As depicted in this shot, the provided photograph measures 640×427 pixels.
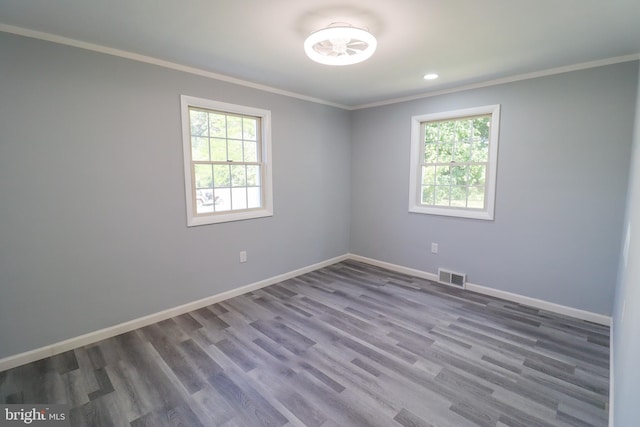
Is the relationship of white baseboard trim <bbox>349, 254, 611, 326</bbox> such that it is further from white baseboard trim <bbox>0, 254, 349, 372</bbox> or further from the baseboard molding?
white baseboard trim <bbox>0, 254, 349, 372</bbox>

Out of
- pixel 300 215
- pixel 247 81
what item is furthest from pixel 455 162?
pixel 247 81

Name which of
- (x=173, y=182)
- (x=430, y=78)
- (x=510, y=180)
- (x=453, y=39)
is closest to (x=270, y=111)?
(x=173, y=182)

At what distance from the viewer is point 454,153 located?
12.7ft

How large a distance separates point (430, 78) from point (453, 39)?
3.27ft

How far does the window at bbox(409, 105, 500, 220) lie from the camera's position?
355cm

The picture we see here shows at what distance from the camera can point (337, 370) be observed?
89.6 inches

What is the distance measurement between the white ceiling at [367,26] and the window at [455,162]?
0.66 metres

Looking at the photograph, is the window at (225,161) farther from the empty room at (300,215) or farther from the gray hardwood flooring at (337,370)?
the gray hardwood flooring at (337,370)

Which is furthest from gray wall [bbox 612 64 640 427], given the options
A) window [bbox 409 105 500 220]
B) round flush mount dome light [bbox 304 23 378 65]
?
round flush mount dome light [bbox 304 23 378 65]

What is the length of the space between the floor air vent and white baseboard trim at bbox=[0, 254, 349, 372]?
2.08 m

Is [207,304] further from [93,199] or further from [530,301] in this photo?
[530,301]

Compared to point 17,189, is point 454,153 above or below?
above

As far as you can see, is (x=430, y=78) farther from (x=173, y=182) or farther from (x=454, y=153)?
(x=173, y=182)

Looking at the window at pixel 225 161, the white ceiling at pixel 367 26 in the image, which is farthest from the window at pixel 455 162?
the window at pixel 225 161
